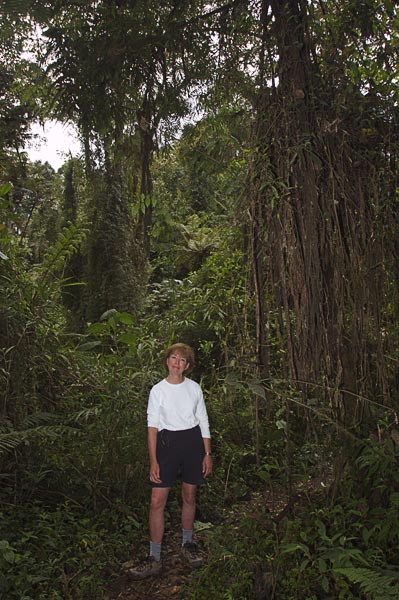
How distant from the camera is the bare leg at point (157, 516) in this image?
3.41 meters

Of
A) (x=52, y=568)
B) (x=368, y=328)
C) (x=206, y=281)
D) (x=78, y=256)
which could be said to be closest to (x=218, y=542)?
(x=52, y=568)

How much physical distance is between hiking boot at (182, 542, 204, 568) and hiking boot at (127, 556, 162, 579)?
0.58ft

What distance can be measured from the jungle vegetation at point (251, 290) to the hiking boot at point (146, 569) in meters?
0.15

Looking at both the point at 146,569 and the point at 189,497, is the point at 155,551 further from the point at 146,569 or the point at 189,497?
the point at 189,497

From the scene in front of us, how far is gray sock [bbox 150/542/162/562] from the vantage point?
339cm

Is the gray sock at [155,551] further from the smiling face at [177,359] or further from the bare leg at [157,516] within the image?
the smiling face at [177,359]

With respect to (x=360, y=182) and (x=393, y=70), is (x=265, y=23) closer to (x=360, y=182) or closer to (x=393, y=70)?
(x=393, y=70)

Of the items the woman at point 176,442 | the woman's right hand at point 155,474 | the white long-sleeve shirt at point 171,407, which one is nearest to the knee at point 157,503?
the woman at point 176,442

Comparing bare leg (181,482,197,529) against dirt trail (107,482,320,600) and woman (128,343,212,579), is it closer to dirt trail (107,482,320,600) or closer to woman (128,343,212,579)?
woman (128,343,212,579)

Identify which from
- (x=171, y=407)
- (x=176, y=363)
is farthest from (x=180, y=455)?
(x=176, y=363)

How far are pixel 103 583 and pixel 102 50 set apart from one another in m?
3.14

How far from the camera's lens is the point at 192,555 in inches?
135

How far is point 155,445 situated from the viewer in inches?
137

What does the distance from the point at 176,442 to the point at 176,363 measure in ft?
1.61
